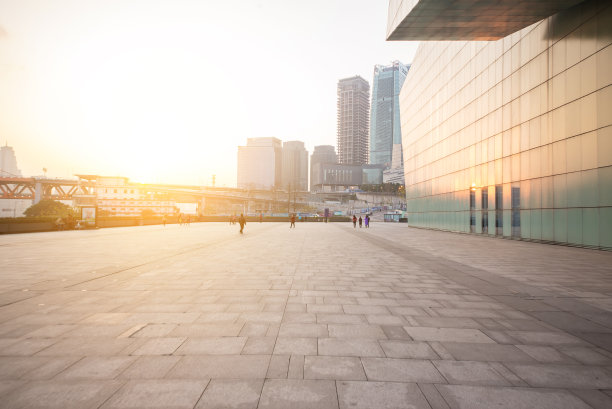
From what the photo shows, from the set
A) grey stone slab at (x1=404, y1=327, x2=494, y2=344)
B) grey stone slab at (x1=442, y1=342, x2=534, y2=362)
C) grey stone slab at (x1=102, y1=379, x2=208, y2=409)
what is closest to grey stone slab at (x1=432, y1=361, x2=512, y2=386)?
grey stone slab at (x1=442, y1=342, x2=534, y2=362)

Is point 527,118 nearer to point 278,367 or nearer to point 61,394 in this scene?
point 278,367

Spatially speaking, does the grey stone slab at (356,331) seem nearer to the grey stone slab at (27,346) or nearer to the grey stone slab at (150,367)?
the grey stone slab at (150,367)

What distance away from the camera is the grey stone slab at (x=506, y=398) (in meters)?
2.58

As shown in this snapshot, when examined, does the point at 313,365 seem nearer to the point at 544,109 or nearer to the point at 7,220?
the point at 544,109

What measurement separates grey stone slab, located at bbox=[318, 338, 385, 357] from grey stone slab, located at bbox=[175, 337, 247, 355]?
3.29 feet

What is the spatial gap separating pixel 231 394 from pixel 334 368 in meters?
1.07

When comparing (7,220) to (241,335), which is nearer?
(241,335)

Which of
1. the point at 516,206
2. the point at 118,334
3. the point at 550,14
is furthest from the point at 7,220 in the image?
the point at 550,14

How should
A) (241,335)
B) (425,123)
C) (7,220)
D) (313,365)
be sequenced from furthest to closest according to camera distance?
(425,123) < (7,220) < (241,335) < (313,365)

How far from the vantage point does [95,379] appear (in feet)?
9.72

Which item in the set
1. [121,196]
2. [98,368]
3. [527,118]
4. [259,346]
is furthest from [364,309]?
[121,196]

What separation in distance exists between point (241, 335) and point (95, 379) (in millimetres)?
1596

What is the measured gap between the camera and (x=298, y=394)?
8.85 feet

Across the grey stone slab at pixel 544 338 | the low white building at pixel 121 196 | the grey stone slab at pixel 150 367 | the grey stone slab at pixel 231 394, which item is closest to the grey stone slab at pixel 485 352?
the grey stone slab at pixel 544 338
